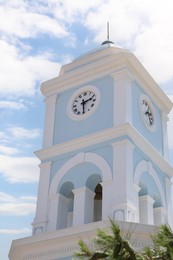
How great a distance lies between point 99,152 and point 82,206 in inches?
70.7

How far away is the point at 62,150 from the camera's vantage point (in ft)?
54.6

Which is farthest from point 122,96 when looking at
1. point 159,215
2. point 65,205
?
point 159,215

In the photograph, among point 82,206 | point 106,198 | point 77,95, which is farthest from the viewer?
point 77,95

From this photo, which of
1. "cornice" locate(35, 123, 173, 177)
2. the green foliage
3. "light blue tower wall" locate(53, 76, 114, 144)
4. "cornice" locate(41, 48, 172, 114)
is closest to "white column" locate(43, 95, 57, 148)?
"light blue tower wall" locate(53, 76, 114, 144)

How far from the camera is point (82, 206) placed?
1510 cm

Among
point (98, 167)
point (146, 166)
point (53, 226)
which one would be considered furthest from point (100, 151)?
point (53, 226)

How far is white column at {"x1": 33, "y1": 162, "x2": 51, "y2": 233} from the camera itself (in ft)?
51.1

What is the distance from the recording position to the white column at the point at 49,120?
1727cm

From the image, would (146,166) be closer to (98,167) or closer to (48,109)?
(98,167)

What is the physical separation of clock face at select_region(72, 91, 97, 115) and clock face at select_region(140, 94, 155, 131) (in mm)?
1664

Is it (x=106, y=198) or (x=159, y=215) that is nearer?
(x=106, y=198)

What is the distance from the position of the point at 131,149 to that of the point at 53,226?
333cm

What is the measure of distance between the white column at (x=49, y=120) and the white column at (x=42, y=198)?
2.87 feet

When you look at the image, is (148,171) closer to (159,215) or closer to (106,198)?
(159,215)
